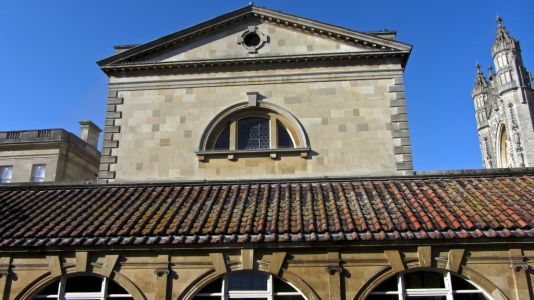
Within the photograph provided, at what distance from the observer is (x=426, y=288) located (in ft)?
32.7

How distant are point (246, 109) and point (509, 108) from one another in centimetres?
4540

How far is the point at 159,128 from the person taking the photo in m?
18.3

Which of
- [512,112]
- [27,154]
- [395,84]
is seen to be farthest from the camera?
[512,112]

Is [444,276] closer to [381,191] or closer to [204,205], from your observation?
[381,191]

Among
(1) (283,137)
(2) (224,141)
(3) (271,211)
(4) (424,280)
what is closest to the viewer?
(4) (424,280)

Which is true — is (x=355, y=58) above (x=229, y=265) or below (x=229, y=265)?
above

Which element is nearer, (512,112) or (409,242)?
(409,242)

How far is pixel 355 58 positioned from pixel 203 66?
6.19 meters

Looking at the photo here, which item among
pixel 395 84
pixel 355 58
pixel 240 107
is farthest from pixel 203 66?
pixel 395 84

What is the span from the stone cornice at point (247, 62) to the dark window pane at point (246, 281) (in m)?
10.5

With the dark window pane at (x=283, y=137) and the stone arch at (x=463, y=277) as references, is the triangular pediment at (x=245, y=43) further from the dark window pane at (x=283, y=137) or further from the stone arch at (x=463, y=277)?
the stone arch at (x=463, y=277)

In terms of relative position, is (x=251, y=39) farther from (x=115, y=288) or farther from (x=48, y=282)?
(x=48, y=282)

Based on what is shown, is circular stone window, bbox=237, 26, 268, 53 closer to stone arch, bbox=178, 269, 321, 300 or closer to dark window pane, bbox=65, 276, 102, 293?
stone arch, bbox=178, 269, 321, 300

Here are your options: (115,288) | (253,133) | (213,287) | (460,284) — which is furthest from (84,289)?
(253,133)
